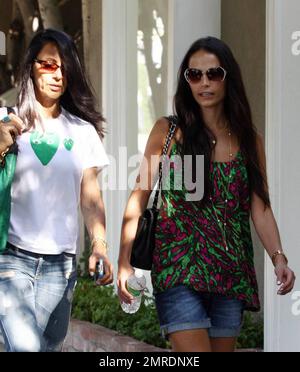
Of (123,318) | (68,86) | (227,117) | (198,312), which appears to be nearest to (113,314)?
(123,318)

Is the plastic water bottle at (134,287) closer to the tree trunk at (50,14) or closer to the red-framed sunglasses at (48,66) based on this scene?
the red-framed sunglasses at (48,66)

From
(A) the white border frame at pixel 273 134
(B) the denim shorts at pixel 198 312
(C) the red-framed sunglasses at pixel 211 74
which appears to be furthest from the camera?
(A) the white border frame at pixel 273 134

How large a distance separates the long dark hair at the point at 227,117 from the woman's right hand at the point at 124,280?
548 millimetres

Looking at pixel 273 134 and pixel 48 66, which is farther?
pixel 273 134

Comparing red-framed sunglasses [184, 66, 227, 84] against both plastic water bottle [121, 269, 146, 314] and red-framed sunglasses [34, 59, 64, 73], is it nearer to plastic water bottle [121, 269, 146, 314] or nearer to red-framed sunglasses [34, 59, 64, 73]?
red-framed sunglasses [34, 59, 64, 73]

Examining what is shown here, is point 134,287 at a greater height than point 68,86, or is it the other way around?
point 68,86

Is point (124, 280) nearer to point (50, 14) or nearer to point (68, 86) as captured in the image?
point (68, 86)

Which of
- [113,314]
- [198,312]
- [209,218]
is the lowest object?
[113,314]

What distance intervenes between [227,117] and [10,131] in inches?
38.5

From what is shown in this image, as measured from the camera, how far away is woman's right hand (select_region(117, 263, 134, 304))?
469 cm

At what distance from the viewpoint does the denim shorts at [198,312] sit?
464 centimetres

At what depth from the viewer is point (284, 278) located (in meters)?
4.86

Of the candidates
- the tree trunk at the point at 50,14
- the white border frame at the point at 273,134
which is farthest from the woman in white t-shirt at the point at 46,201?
the tree trunk at the point at 50,14

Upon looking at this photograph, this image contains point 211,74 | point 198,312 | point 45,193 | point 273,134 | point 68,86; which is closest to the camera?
point 198,312
